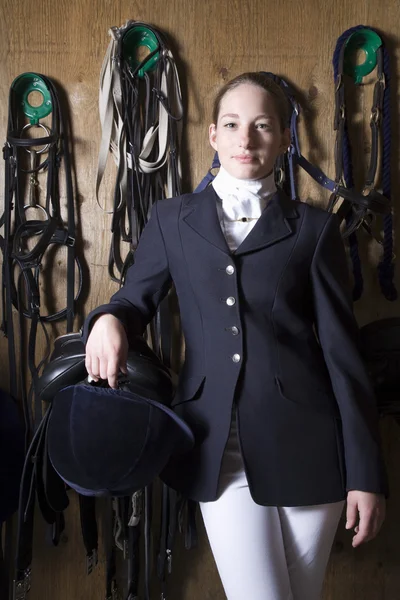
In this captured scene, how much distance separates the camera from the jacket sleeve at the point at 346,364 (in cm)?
101

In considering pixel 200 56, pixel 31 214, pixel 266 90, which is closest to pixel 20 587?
pixel 31 214

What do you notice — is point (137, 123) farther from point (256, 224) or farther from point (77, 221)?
point (256, 224)

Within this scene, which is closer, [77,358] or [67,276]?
[77,358]

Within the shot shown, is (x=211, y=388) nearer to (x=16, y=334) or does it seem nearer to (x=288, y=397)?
(x=288, y=397)

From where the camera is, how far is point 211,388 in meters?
1.06

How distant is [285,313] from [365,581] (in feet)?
3.95

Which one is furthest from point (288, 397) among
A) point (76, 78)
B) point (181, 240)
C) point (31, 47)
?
point (31, 47)

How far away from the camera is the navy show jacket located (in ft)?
3.38

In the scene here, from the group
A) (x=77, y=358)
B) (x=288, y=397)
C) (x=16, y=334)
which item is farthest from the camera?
(x=16, y=334)

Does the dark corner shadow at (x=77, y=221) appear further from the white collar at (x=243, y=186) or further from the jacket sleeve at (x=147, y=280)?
the white collar at (x=243, y=186)

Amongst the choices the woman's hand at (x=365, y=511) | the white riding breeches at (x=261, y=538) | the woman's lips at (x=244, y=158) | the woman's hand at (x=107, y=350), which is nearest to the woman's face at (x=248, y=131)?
the woman's lips at (x=244, y=158)

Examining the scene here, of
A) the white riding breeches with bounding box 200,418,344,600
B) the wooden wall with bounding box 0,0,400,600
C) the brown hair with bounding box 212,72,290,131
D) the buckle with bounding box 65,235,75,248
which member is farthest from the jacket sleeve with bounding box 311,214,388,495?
the buckle with bounding box 65,235,75,248

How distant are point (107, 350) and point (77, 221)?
843mm

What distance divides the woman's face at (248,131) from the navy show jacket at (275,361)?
A: 3.6 inches
